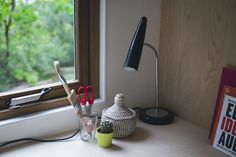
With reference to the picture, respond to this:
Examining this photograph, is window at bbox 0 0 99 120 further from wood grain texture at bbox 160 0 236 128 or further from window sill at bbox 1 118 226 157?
window sill at bbox 1 118 226 157

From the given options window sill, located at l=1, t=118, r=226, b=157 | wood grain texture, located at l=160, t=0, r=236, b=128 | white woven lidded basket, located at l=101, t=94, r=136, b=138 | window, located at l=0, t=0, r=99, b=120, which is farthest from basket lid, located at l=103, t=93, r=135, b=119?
window, located at l=0, t=0, r=99, b=120

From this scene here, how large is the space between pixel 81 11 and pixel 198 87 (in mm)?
635

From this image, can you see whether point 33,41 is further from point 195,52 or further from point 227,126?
point 227,126

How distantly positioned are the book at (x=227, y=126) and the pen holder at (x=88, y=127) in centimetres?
50

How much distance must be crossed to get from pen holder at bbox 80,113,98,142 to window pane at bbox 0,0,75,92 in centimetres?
235

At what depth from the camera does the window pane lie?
3680mm

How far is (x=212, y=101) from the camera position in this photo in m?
1.40

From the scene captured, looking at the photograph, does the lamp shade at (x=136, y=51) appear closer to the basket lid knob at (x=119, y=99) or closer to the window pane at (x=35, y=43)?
the basket lid knob at (x=119, y=99)

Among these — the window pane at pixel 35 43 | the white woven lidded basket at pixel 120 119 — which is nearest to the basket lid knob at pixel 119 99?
the white woven lidded basket at pixel 120 119

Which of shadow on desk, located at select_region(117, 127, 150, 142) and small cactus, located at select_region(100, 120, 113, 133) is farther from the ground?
small cactus, located at select_region(100, 120, 113, 133)

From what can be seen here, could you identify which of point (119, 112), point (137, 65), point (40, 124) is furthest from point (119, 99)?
point (40, 124)

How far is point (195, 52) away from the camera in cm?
144

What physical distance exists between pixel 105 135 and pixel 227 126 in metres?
0.48

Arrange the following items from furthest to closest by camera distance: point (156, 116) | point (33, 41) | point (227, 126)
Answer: point (33, 41)
point (156, 116)
point (227, 126)
